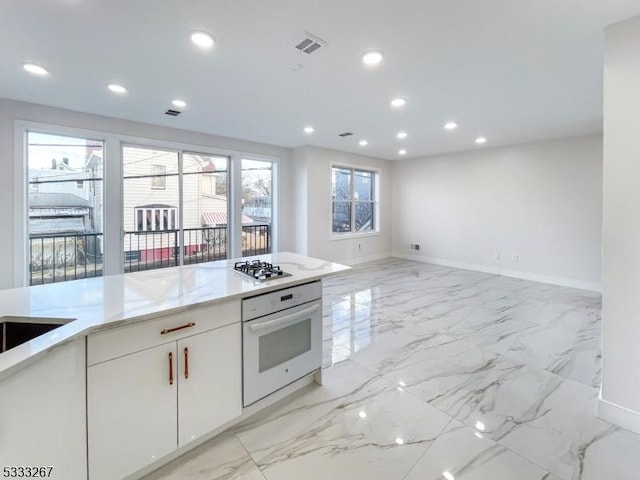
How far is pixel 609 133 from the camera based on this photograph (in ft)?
6.05

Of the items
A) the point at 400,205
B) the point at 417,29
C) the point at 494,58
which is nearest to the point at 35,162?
the point at 417,29

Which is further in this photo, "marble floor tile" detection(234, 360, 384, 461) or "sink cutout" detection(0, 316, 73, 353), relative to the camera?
"marble floor tile" detection(234, 360, 384, 461)

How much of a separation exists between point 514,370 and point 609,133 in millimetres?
1868

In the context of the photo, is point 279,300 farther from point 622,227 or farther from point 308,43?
point 622,227

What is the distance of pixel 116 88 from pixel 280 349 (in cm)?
310

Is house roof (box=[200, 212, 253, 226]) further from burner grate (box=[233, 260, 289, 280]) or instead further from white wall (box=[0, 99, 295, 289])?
burner grate (box=[233, 260, 289, 280])

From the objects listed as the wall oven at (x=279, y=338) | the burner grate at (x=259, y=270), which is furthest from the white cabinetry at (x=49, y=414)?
the burner grate at (x=259, y=270)

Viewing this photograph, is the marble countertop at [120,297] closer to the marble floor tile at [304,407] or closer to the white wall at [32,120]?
the marble floor tile at [304,407]

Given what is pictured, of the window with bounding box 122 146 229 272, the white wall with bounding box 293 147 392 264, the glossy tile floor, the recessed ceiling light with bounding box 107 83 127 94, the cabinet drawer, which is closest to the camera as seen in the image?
the cabinet drawer

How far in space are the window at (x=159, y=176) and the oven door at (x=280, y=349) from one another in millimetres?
3730

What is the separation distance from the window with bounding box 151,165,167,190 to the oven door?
373 centimetres

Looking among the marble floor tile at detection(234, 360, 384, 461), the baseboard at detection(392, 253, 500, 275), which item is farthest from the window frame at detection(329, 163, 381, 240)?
the marble floor tile at detection(234, 360, 384, 461)

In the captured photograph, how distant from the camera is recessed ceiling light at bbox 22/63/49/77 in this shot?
2592 millimetres

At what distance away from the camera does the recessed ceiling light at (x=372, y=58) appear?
2381mm
